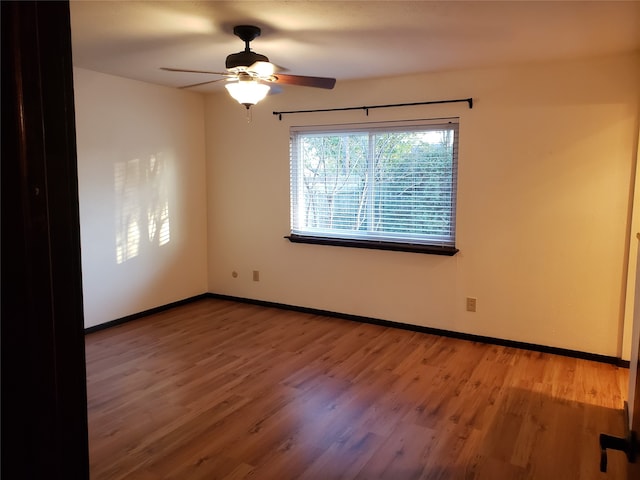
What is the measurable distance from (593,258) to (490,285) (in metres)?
0.80

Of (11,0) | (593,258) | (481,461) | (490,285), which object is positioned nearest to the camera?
(11,0)

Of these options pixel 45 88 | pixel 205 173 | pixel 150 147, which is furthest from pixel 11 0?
pixel 205 173

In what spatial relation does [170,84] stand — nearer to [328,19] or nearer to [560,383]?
[328,19]

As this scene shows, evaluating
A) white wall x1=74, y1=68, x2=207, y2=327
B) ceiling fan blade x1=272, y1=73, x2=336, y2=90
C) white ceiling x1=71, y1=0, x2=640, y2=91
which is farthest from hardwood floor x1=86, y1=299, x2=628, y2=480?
white ceiling x1=71, y1=0, x2=640, y2=91

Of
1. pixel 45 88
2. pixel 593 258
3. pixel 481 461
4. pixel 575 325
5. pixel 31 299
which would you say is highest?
pixel 45 88

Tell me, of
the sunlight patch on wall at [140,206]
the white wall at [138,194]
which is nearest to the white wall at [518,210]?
the white wall at [138,194]

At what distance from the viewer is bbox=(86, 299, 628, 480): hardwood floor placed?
2436 millimetres

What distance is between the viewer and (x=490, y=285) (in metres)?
4.17

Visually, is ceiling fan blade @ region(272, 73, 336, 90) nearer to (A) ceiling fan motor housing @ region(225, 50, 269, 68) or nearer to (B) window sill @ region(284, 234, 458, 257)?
(A) ceiling fan motor housing @ region(225, 50, 269, 68)

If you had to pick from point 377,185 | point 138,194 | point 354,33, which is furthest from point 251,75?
point 138,194

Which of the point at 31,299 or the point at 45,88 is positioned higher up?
the point at 45,88

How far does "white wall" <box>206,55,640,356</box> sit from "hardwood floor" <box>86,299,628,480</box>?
0.34m

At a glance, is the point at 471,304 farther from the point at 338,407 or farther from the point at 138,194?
the point at 138,194

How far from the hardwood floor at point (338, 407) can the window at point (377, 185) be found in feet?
3.07
